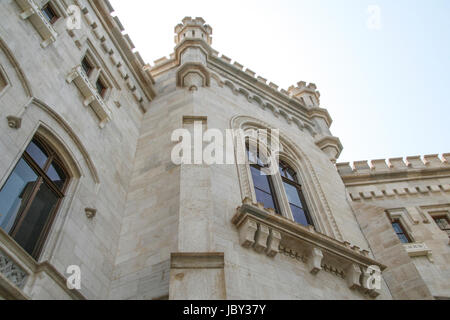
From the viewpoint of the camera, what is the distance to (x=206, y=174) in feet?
30.7

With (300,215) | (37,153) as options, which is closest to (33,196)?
(37,153)

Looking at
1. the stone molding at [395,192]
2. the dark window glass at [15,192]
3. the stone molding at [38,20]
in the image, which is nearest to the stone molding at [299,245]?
the dark window glass at [15,192]

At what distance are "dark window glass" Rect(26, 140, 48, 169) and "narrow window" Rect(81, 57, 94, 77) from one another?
3.79 metres

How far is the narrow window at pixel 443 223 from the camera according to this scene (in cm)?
1410

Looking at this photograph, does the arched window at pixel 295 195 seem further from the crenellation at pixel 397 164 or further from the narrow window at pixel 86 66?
the narrow window at pixel 86 66

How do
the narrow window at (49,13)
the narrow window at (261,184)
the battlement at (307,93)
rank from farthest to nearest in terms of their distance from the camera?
the battlement at (307,93)
the narrow window at (261,184)
the narrow window at (49,13)

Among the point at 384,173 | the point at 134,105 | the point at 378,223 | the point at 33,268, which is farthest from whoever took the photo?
the point at 384,173

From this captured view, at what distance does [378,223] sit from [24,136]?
359 inches

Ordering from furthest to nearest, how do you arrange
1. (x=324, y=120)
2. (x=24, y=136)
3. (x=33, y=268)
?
(x=324, y=120)
(x=24, y=136)
(x=33, y=268)

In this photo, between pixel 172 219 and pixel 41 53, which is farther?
pixel 41 53

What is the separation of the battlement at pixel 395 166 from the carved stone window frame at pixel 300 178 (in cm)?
352
